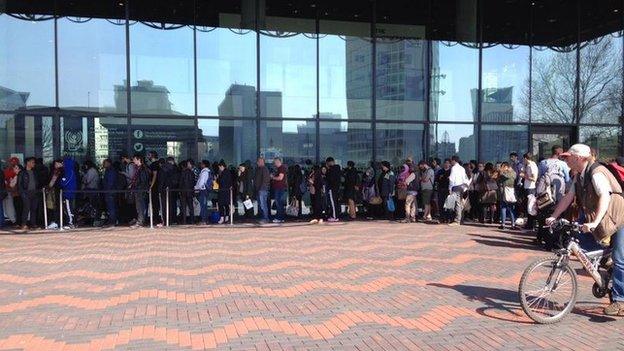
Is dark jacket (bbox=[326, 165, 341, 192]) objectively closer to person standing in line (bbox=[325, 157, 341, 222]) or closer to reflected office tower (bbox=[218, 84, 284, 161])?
person standing in line (bbox=[325, 157, 341, 222])

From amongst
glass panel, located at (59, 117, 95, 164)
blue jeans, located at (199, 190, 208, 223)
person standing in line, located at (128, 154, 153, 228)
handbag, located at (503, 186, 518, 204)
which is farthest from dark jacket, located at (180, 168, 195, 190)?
handbag, located at (503, 186, 518, 204)

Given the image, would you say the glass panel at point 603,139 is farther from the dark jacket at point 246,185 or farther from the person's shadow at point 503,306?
the person's shadow at point 503,306

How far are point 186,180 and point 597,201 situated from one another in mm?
9836

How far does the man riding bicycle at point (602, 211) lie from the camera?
5.60 meters

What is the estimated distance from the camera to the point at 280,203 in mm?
14312

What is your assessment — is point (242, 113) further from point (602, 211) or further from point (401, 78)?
point (602, 211)

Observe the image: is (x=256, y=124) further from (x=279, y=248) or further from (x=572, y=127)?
(x=572, y=127)

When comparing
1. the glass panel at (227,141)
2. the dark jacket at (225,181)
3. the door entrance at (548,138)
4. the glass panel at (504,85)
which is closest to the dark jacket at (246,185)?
the dark jacket at (225,181)

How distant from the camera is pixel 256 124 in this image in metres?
15.3

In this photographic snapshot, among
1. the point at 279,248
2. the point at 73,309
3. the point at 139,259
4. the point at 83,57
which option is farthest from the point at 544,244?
the point at 83,57

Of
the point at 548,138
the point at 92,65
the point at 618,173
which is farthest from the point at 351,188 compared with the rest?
the point at 618,173

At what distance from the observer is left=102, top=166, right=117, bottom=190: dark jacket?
13203 mm

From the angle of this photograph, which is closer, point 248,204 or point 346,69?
point 248,204

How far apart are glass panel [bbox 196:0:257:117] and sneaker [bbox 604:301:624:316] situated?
36.4 feet
